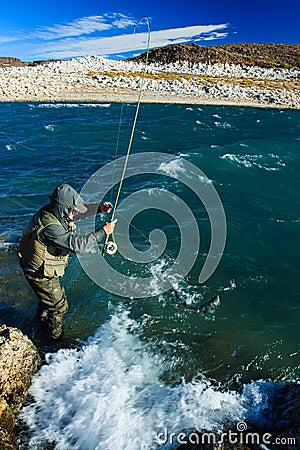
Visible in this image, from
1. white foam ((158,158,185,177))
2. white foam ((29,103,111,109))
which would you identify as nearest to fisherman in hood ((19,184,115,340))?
white foam ((158,158,185,177))

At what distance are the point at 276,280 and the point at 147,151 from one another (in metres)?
11.2

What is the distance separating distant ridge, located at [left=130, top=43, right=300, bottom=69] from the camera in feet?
247

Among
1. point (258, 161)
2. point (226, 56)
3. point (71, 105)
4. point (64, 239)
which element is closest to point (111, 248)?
point (64, 239)

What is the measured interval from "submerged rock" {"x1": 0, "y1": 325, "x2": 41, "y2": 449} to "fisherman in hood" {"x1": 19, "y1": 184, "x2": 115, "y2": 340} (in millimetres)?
660

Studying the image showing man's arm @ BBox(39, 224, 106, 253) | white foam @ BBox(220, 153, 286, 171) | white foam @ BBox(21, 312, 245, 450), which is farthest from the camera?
white foam @ BBox(220, 153, 286, 171)

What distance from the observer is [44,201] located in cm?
1023

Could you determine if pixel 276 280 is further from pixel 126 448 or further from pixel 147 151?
pixel 147 151

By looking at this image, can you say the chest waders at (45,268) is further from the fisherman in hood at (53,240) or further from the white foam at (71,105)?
the white foam at (71,105)

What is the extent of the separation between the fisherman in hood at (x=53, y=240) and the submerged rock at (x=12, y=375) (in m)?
0.66

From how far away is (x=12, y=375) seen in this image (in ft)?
12.5

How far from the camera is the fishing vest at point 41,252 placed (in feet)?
13.3

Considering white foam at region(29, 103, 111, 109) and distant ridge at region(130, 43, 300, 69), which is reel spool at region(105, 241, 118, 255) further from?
distant ridge at region(130, 43, 300, 69)

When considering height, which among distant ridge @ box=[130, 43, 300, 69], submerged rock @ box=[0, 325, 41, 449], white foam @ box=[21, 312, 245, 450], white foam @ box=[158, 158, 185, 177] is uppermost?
distant ridge @ box=[130, 43, 300, 69]

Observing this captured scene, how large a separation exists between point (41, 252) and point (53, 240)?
0.28m
